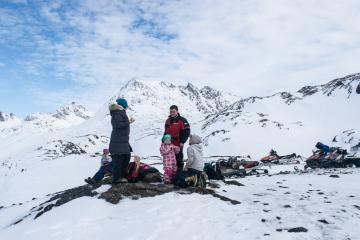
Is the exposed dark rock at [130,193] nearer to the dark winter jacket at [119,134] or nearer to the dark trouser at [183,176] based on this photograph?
the dark trouser at [183,176]

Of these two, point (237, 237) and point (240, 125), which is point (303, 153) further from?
point (237, 237)

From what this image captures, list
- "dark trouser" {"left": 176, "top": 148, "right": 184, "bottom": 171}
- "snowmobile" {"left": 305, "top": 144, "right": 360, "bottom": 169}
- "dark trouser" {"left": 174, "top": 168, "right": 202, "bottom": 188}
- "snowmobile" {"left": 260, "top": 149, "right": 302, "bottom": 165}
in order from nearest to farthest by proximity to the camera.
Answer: "dark trouser" {"left": 174, "top": 168, "right": 202, "bottom": 188} → "dark trouser" {"left": 176, "top": 148, "right": 184, "bottom": 171} → "snowmobile" {"left": 305, "top": 144, "right": 360, "bottom": 169} → "snowmobile" {"left": 260, "top": 149, "right": 302, "bottom": 165}

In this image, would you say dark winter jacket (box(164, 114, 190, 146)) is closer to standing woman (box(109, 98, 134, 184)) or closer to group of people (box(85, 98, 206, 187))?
group of people (box(85, 98, 206, 187))

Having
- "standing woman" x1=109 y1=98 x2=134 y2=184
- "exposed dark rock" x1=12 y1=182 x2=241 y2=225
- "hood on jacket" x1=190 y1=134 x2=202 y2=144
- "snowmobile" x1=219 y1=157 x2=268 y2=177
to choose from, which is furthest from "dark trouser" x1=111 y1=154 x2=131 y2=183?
"snowmobile" x1=219 y1=157 x2=268 y2=177

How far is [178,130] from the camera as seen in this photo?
13.2m

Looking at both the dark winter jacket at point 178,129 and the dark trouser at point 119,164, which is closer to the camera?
the dark trouser at point 119,164

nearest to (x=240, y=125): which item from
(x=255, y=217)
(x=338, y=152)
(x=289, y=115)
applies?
(x=289, y=115)

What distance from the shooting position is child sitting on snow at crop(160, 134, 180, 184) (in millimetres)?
12930

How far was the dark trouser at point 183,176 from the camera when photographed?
12.2 metres

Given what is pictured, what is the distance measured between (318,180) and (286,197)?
538 centimetres

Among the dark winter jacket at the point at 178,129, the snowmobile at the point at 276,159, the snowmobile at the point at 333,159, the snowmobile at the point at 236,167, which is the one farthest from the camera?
the snowmobile at the point at 276,159

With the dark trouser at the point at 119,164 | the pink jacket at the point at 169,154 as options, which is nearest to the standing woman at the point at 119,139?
the dark trouser at the point at 119,164

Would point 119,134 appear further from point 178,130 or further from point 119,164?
point 178,130

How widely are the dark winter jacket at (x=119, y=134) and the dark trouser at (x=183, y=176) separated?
73.1 inches
